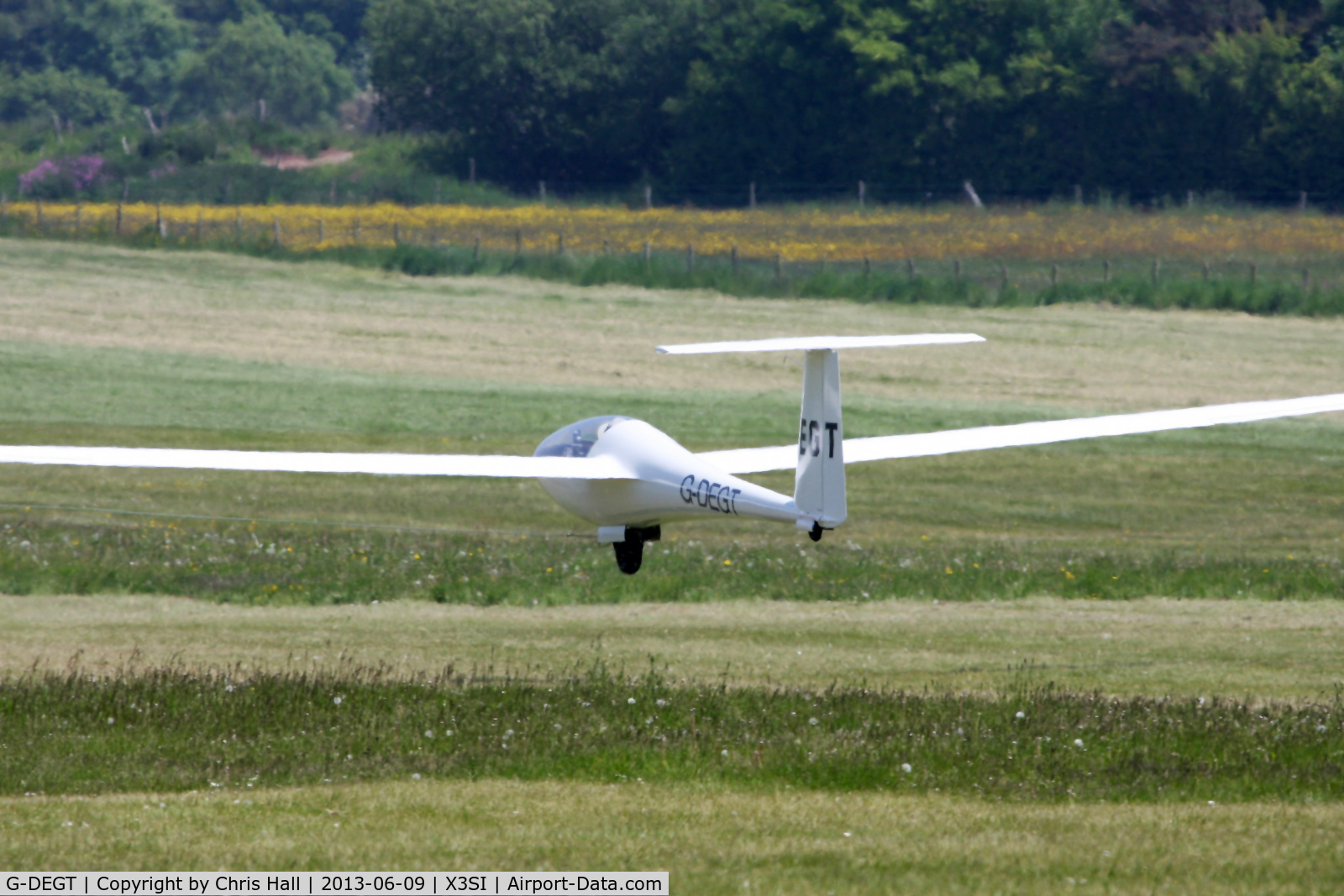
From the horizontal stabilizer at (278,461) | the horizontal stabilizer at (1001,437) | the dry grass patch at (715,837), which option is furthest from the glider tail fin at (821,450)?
the dry grass patch at (715,837)

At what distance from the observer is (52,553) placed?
1172 inches

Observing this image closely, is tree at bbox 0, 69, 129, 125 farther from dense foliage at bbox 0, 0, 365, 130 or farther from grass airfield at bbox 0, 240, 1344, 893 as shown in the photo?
grass airfield at bbox 0, 240, 1344, 893

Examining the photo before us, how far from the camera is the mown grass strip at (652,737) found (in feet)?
52.7

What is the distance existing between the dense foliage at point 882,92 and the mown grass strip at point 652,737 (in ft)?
227

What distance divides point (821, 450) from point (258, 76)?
14120 centimetres

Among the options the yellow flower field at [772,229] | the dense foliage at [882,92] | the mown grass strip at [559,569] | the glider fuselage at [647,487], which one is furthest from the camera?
the dense foliage at [882,92]

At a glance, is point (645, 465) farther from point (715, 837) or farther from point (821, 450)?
point (715, 837)

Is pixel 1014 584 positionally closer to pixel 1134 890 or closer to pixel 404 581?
pixel 404 581

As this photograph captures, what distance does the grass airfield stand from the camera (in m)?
13.9

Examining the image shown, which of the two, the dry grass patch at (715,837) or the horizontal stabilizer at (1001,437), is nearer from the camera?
the dry grass patch at (715,837)

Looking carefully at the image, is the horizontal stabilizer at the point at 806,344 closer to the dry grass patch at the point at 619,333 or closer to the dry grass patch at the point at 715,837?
the dry grass patch at the point at 715,837

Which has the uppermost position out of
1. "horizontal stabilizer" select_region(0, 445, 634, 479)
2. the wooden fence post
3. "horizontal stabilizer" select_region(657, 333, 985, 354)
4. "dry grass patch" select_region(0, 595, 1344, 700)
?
"horizontal stabilizer" select_region(657, 333, 985, 354)
